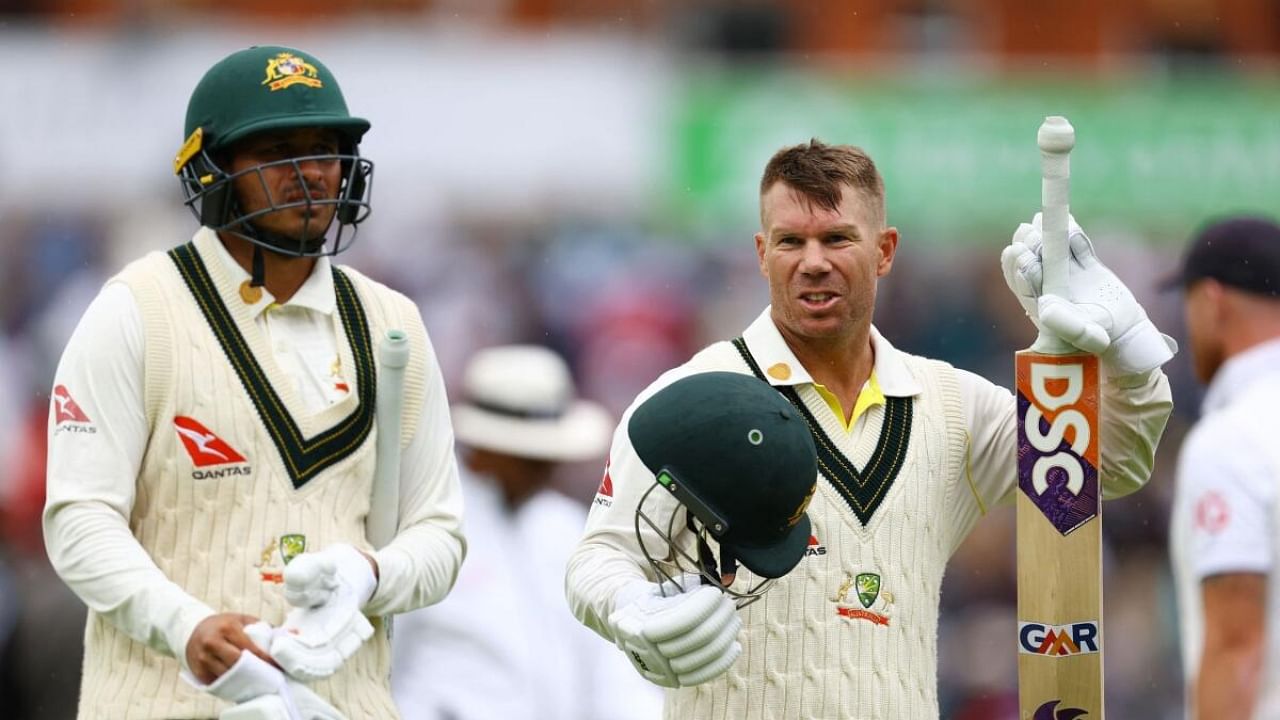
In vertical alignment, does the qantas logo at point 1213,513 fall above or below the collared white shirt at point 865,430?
below

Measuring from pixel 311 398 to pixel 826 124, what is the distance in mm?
Result: 12855

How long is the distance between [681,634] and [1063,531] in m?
0.99

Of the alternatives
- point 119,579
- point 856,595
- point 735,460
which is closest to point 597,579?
point 735,460

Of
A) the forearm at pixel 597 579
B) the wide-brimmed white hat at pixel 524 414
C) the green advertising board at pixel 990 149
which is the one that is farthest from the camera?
the green advertising board at pixel 990 149

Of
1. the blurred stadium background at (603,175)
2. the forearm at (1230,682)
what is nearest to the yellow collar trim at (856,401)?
the forearm at (1230,682)

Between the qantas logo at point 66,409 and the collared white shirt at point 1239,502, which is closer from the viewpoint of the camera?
the qantas logo at point 66,409

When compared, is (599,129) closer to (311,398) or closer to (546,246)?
(546,246)

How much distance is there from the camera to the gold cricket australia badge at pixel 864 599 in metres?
4.62

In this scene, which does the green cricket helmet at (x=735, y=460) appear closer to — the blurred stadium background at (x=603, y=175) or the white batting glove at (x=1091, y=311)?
the white batting glove at (x=1091, y=311)

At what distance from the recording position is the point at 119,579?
14.9 feet

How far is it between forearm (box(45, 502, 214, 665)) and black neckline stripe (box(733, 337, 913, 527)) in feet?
4.13

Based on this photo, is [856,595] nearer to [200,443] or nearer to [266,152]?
[200,443]

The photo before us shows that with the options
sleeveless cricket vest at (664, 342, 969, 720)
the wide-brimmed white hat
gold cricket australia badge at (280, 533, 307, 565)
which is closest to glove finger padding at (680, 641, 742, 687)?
sleeveless cricket vest at (664, 342, 969, 720)

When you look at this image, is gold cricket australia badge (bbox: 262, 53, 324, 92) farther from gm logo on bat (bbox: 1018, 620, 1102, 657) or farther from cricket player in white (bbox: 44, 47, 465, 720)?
gm logo on bat (bbox: 1018, 620, 1102, 657)
